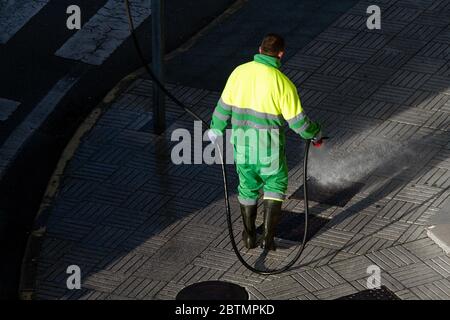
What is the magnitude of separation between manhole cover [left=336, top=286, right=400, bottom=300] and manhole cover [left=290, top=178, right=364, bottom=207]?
1.53 meters

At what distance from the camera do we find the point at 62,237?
512 inches

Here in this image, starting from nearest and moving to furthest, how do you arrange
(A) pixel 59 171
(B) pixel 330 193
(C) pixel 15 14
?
(B) pixel 330 193 < (A) pixel 59 171 < (C) pixel 15 14

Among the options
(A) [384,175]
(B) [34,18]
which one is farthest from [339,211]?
(B) [34,18]

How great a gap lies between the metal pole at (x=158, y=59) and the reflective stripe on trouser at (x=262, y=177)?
2.32 metres

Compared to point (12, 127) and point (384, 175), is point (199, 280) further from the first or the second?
point (12, 127)

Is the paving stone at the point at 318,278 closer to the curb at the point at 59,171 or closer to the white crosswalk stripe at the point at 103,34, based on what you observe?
the curb at the point at 59,171

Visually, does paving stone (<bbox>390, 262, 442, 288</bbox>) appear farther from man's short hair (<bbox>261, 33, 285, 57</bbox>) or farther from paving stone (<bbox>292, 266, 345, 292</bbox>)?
man's short hair (<bbox>261, 33, 285, 57</bbox>)

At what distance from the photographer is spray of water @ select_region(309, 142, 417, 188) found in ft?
45.2

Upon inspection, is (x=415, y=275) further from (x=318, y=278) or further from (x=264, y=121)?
(x=264, y=121)

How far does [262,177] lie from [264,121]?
61cm

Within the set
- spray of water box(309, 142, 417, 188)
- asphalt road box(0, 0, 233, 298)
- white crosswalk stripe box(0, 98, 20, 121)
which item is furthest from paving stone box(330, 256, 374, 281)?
white crosswalk stripe box(0, 98, 20, 121)

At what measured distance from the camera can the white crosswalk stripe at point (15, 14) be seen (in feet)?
55.6

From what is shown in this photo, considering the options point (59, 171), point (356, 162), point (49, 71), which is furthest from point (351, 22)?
point (59, 171)

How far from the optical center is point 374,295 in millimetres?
11945
